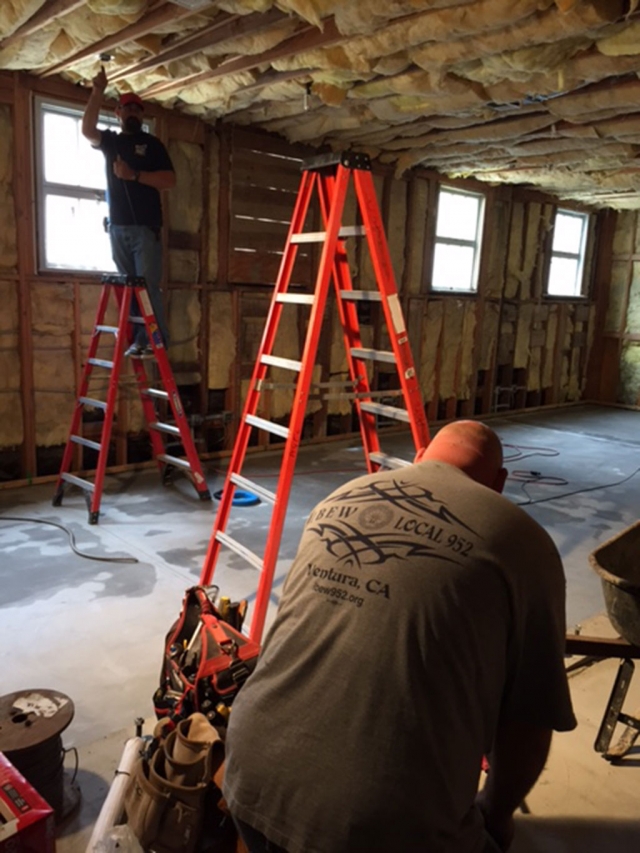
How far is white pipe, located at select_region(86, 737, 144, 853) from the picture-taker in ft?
5.52

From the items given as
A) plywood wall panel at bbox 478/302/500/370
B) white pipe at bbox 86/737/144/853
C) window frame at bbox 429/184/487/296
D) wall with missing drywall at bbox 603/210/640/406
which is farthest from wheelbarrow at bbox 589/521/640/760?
wall with missing drywall at bbox 603/210/640/406

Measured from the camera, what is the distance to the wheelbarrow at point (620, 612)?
72.9 inches

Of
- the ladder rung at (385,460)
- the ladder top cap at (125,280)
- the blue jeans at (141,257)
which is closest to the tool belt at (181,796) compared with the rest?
the ladder rung at (385,460)

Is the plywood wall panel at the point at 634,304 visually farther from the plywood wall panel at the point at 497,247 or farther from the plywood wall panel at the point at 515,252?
the plywood wall panel at the point at 497,247

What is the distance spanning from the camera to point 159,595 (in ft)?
10.8

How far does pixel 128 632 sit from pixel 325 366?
4157mm

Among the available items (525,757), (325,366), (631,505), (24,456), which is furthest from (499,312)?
(525,757)

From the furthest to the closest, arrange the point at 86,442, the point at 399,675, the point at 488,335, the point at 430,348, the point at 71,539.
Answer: the point at 488,335 → the point at 430,348 → the point at 86,442 → the point at 71,539 → the point at 399,675

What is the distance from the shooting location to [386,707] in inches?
44.6

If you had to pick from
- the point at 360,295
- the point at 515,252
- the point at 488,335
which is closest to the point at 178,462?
the point at 360,295

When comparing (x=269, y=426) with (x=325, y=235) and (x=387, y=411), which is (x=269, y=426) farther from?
(x=325, y=235)

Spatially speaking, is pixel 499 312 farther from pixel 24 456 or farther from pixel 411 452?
pixel 24 456

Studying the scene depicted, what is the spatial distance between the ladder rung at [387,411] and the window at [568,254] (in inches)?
277

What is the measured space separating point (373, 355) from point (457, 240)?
5.50 m
